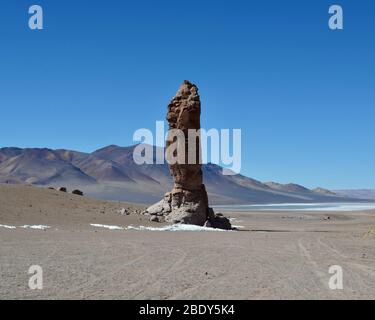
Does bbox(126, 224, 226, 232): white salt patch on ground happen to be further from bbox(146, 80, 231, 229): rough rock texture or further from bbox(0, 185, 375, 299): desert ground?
bbox(0, 185, 375, 299): desert ground

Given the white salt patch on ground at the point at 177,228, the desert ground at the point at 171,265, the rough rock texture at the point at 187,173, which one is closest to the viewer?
the desert ground at the point at 171,265

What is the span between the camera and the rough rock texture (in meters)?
31.3

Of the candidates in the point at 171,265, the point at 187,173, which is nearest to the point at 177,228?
the point at 187,173

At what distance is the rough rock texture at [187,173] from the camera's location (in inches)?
1232

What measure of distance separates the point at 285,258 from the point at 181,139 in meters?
15.9

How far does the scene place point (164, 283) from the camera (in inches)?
447

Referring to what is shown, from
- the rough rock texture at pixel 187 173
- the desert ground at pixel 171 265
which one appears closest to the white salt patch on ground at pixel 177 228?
the rough rock texture at pixel 187 173

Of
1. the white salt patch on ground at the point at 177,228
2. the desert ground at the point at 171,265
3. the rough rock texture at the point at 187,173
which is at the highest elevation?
the rough rock texture at the point at 187,173

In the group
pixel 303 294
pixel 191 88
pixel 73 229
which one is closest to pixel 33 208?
pixel 73 229

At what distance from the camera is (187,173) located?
3155 centimetres

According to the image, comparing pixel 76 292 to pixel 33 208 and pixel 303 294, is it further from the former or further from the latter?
pixel 33 208

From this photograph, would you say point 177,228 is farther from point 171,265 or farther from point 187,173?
point 171,265

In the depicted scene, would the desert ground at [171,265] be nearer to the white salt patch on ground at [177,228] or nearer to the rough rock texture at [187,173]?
the white salt patch on ground at [177,228]

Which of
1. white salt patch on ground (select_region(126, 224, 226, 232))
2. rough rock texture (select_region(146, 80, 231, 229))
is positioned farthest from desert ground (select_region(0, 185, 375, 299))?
rough rock texture (select_region(146, 80, 231, 229))
